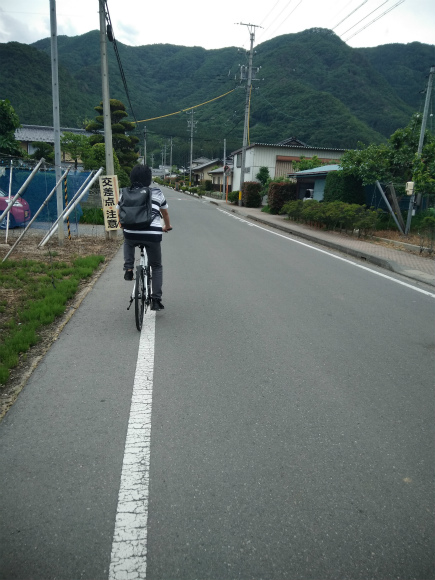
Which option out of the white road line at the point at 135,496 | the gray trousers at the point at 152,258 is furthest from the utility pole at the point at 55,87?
the white road line at the point at 135,496

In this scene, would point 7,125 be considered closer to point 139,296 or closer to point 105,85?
point 105,85

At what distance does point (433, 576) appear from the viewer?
197 cm

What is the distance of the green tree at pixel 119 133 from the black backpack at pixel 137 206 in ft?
82.1

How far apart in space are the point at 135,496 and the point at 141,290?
312 centimetres

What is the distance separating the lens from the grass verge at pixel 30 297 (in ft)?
14.5

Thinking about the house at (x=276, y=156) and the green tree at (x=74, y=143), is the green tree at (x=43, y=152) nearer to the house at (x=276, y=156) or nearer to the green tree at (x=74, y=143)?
the green tree at (x=74, y=143)

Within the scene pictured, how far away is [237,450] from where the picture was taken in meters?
2.82

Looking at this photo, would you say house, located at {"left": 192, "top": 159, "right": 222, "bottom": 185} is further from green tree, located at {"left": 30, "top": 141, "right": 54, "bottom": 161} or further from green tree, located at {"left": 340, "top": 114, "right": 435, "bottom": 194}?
green tree, located at {"left": 340, "top": 114, "right": 435, "bottom": 194}

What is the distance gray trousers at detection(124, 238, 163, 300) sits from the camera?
17.0ft

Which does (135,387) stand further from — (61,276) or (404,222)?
(404,222)

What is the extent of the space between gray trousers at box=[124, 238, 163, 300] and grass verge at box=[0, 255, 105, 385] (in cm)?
119

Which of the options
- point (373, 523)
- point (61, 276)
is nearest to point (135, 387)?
point (373, 523)

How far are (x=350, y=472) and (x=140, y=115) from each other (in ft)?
153

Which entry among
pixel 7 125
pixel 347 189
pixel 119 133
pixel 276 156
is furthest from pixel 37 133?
pixel 347 189
